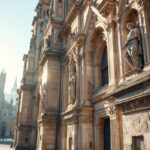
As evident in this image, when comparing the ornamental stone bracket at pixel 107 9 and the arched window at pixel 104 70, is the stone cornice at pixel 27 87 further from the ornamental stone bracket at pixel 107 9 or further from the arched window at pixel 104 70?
the ornamental stone bracket at pixel 107 9

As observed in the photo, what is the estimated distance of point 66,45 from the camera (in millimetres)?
19812

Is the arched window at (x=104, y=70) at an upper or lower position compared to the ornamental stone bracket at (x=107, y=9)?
lower

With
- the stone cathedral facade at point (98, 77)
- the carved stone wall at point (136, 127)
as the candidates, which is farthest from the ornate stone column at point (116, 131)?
the carved stone wall at point (136, 127)

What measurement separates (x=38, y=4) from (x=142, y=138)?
Answer: 113ft

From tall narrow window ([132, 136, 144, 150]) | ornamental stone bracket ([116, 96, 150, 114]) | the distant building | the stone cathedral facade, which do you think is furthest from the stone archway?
the distant building

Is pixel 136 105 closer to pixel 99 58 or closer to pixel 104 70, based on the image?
pixel 104 70

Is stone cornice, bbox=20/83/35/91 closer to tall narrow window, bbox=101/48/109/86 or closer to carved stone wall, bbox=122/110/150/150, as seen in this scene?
tall narrow window, bbox=101/48/109/86

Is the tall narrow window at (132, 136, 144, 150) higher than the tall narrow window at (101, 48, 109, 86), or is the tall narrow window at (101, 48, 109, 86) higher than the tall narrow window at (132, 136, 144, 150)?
the tall narrow window at (101, 48, 109, 86)

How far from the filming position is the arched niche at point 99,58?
44.8 feet

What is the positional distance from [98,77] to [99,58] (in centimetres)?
120

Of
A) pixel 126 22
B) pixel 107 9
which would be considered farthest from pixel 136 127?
pixel 107 9

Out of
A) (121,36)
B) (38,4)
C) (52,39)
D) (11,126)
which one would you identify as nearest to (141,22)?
(121,36)

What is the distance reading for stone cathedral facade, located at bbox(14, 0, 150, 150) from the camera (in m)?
7.06

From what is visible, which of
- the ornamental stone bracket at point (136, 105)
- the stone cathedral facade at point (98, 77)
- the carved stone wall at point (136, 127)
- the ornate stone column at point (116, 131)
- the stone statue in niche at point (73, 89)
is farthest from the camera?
the stone statue in niche at point (73, 89)
